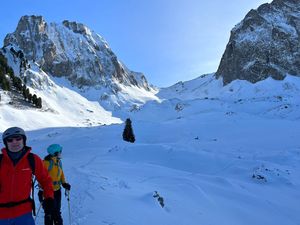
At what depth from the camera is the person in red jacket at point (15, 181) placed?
554 centimetres

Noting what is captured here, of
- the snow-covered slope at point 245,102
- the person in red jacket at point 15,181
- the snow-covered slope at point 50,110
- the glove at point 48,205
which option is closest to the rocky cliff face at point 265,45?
the snow-covered slope at point 245,102

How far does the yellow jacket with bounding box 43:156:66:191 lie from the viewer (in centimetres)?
882

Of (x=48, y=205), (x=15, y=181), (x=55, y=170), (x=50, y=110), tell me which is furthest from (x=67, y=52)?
(x=15, y=181)

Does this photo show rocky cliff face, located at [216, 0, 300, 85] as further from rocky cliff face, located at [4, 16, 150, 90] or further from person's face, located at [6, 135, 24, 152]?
person's face, located at [6, 135, 24, 152]

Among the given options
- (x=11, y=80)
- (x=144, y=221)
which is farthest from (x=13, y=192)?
(x=11, y=80)

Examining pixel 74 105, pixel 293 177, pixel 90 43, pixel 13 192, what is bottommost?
pixel 293 177

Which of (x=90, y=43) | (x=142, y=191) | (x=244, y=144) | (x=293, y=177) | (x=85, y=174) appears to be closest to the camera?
(x=142, y=191)

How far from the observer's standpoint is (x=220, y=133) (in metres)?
40.8

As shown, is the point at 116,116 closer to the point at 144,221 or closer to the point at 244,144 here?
the point at 244,144

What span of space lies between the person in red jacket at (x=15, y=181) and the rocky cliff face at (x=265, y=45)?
10621 cm

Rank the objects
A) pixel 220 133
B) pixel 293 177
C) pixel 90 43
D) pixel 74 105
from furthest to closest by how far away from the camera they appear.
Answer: pixel 90 43
pixel 74 105
pixel 220 133
pixel 293 177

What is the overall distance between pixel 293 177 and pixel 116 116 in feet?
330

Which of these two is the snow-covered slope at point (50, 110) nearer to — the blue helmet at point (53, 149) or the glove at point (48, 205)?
the blue helmet at point (53, 149)

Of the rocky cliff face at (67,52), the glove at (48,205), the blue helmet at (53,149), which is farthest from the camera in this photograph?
the rocky cliff face at (67,52)
